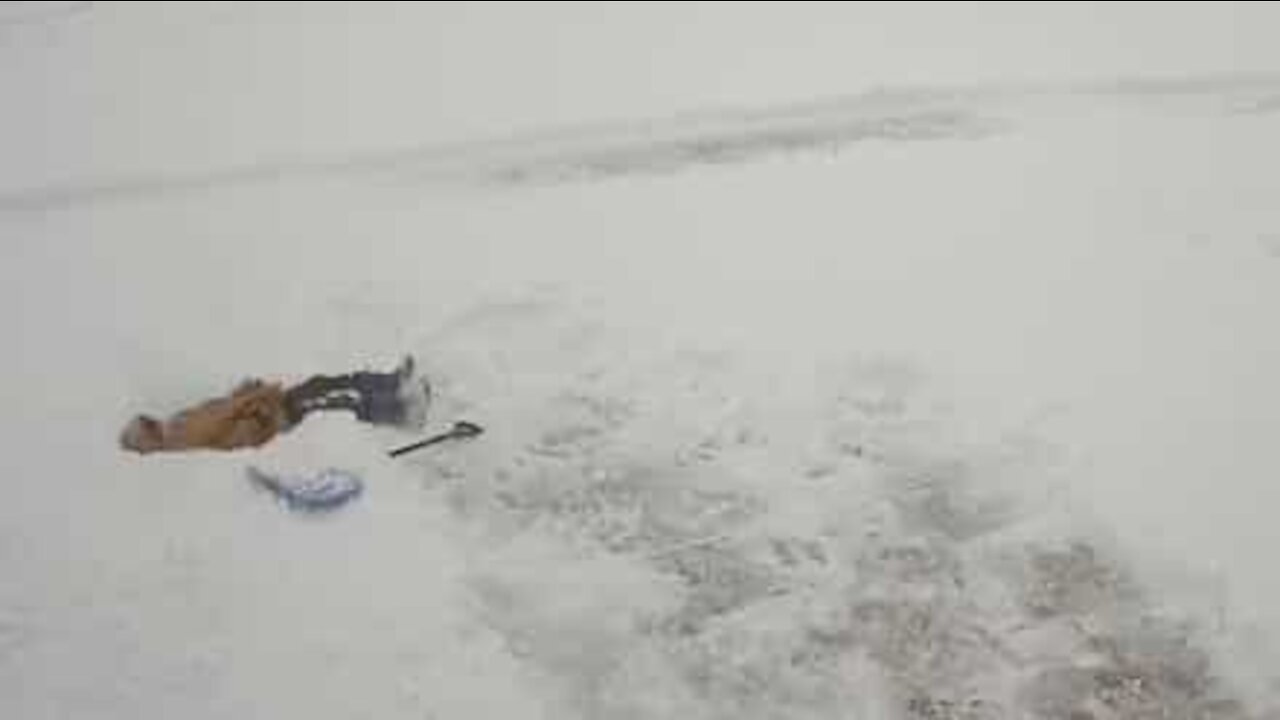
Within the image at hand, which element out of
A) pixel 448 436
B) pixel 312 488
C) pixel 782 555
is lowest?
pixel 782 555

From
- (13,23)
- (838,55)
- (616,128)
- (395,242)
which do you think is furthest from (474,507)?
(13,23)

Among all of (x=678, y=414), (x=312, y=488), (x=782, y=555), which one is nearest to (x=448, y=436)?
(x=312, y=488)

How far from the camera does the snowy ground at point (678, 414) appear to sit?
24.3 feet

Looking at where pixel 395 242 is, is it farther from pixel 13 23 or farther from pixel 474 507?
pixel 13 23

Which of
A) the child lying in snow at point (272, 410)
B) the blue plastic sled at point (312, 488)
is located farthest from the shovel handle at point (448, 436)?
the blue plastic sled at point (312, 488)

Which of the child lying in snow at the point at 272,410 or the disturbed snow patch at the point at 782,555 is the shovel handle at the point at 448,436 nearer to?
the disturbed snow patch at the point at 782,555

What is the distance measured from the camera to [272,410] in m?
9.35

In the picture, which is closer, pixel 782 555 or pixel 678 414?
pixel 782 555

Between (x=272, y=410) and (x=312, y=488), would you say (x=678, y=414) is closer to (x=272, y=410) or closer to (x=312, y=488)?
(x=312, y=488)

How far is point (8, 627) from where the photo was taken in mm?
7711

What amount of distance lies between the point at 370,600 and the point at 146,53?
11.4m

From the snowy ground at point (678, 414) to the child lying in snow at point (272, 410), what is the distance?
17 centimetres

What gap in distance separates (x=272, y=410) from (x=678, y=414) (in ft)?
8.06

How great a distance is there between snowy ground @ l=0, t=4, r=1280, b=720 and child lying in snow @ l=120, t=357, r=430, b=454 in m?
0.17
